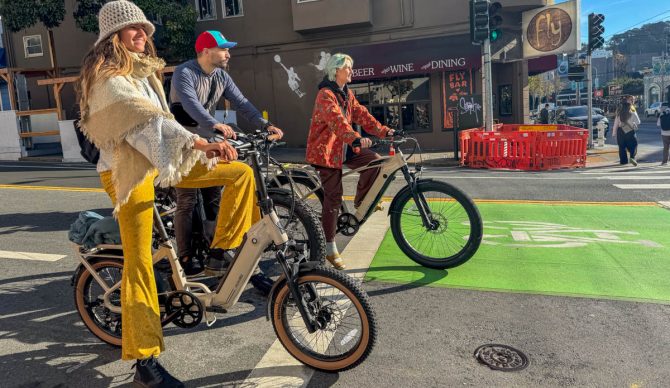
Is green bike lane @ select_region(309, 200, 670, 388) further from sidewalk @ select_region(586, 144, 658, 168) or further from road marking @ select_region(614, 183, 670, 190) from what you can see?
sidewalk @ select_region(586, 144, 658, 168)

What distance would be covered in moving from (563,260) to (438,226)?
53.3 inches

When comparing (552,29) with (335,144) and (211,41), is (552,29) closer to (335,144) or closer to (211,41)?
(335,144)

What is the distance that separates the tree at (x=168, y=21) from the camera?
19.8 m

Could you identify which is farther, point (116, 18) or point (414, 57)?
point (414, 57)

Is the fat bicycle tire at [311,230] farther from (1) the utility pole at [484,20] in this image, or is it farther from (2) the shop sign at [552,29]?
(2) the shop sign at [552,29]

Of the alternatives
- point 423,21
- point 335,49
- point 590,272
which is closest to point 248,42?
point 335,49

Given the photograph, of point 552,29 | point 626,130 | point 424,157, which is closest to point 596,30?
point 552,29

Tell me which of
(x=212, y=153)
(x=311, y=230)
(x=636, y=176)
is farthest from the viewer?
(x=636, y=176)

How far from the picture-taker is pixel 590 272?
4.65m

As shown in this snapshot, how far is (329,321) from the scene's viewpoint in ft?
9.94

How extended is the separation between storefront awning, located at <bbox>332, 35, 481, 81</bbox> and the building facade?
0.12 feet

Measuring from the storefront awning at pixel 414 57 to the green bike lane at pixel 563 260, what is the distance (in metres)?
12.7

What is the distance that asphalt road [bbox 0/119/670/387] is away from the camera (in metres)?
3.02

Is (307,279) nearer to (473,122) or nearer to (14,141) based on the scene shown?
(473,122)
